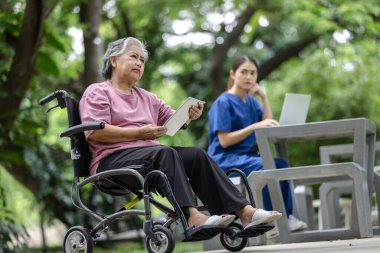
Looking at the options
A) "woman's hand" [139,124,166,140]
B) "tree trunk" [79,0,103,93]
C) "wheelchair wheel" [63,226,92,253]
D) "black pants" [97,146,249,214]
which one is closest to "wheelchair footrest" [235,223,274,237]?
"black pants" [97,146,249,214]

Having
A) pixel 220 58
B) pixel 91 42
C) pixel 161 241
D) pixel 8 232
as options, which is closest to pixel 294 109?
pixel 161 241

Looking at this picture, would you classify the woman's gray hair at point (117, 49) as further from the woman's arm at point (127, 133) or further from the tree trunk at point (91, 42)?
the tree trunk at point (91, 42)

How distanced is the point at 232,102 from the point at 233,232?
1371mm

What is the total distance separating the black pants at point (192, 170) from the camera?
397 centimetres

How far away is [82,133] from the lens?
4.36 meters

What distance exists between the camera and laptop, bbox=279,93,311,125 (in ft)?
17.1

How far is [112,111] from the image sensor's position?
4270 millimetres

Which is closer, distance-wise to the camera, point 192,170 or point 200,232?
point 200,232

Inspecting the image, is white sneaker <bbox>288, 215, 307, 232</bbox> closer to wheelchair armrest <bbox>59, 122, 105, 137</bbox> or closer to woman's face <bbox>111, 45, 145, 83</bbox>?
woman's face <bbox>111, 45, 145, 83</bbox>

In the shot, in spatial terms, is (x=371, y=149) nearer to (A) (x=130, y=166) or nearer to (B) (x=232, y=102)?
(B) (x=232, y=102)

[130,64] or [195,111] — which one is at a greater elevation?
[130,64]

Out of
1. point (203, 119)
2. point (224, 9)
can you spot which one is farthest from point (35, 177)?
point (224, 9)

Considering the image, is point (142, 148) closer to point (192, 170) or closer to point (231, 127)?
point (192, 170)

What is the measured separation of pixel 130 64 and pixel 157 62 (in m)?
9.55
